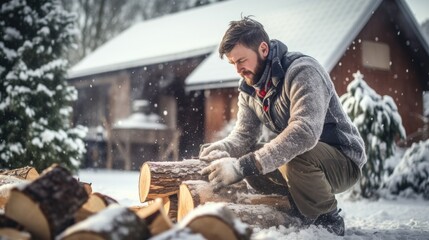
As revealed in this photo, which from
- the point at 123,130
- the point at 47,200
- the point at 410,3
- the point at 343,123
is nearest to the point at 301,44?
the point at 410,3

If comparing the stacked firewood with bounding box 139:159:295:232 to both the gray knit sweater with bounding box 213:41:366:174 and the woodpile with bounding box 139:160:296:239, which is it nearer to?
the woodpile with bounding box 139:160:296:239

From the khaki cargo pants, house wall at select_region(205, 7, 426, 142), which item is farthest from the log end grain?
house wall at select_region(205, 7, 426, 142)

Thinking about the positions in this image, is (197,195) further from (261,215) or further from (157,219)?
(157,219)

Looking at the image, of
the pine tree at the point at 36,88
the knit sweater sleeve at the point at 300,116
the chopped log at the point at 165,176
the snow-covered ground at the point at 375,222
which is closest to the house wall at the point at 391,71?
the snow-covered ground at the point at 375,222

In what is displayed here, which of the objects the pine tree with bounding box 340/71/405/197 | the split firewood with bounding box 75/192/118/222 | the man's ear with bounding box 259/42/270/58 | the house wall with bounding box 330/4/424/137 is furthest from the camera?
the house wall with bounding box 330/4/424/137

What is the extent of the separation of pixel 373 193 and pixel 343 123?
390 centimetres

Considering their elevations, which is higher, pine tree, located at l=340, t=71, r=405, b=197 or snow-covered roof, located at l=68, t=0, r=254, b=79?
→ snow-covered roof, located at l=68, t=0, r=254, b=79

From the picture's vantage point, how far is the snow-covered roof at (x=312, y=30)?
10258mm

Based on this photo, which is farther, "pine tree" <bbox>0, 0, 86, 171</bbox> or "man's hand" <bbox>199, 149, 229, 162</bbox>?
"pine tree" <bbox>0, 0, 86, 171</bbox>

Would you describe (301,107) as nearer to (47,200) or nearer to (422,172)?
(47,200)

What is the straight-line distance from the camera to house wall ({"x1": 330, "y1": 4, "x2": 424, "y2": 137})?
Result: 11219 millimetres

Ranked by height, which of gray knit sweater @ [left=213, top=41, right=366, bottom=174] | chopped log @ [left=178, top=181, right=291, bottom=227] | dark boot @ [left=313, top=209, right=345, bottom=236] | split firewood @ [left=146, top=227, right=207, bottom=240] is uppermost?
gray knit sweater @ [left=213, top=41, right=366, bottom=174]

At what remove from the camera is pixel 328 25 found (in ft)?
36.7

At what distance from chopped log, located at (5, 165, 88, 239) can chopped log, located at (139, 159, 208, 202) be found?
1312 mm
